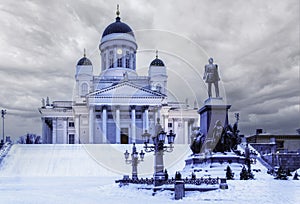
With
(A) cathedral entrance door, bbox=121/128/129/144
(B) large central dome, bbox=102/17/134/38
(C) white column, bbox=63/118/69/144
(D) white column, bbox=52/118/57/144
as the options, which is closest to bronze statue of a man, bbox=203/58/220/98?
(A) cathedral entrance door, bbox=121/128/129/144

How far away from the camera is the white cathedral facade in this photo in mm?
68438

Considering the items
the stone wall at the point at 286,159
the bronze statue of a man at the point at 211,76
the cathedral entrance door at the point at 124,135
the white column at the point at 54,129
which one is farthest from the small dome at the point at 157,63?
the bronze statue of a man at the point at 211,76

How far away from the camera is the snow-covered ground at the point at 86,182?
1681cm

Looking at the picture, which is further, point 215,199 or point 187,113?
point 187,113

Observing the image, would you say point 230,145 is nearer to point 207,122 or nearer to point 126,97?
point 207,122

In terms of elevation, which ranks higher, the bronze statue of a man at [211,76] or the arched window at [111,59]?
the arched window at [111,59]

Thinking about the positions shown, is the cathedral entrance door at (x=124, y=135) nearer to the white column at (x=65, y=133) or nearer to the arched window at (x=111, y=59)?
the white column at (x=65, y=133)

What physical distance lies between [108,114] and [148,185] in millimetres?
52907

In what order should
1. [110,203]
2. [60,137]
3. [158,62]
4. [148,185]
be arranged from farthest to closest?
[158,62] → [60,137] → [148,185] → [110,203]

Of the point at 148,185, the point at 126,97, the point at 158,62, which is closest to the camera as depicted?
the point at 148,185

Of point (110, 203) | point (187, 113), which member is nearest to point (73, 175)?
point (110, 203)

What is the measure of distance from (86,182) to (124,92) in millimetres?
39995

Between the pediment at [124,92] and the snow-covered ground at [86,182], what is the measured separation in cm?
1370

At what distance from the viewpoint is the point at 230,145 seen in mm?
22875
